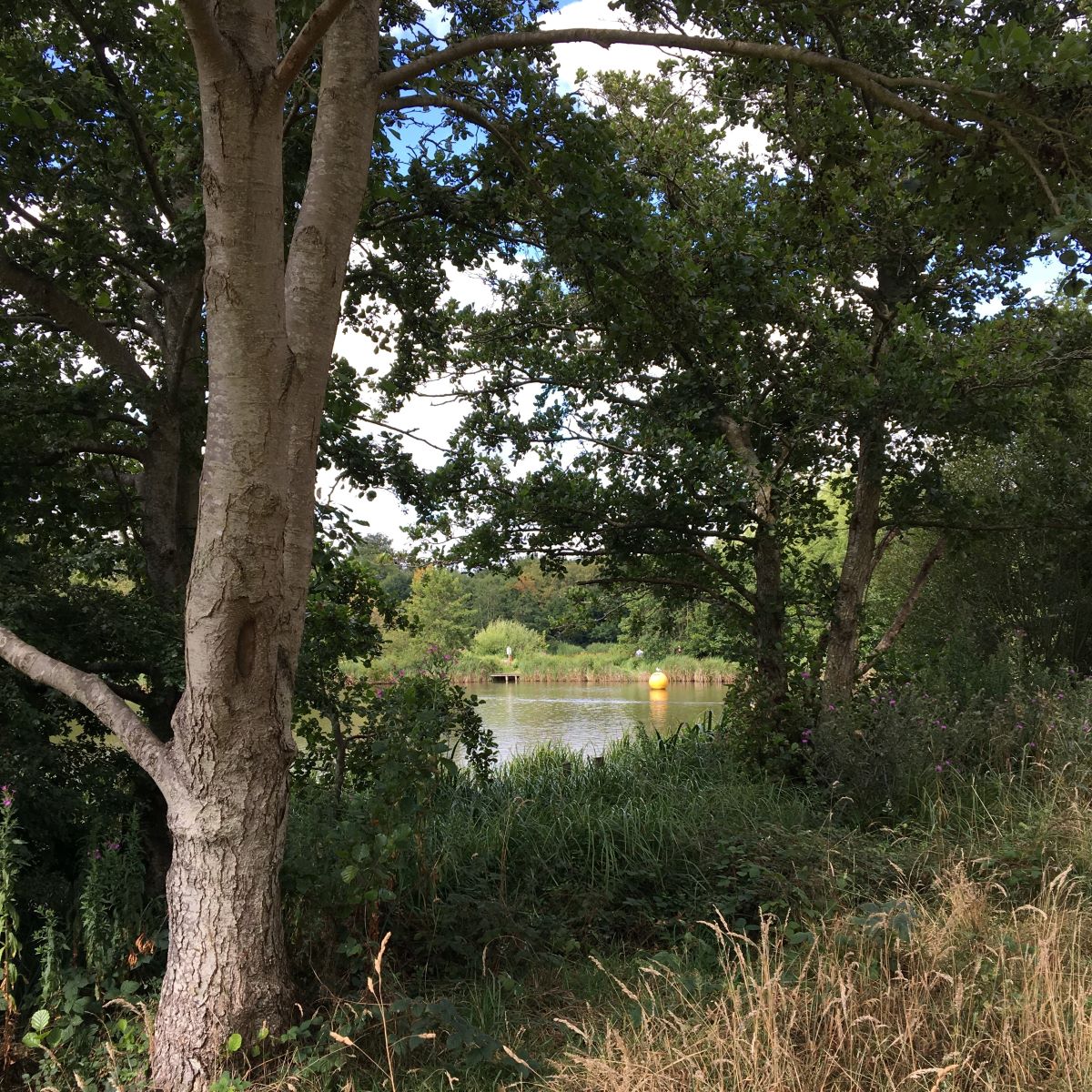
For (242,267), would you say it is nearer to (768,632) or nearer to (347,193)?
(347,193)

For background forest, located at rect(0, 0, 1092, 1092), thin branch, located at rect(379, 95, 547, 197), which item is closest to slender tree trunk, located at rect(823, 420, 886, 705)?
background forest, located at rect(0, 0, 1092, 1092)

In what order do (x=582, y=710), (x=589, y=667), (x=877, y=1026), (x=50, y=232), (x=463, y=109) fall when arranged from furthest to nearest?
(x=589, y=667), (x=582, y=710), (x=50, y=232), (x=463, y=109), (x=877, y=1026)

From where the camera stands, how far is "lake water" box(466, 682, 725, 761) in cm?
1234

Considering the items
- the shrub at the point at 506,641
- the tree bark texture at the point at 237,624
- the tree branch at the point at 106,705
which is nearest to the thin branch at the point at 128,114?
the tree bark texture at the point at 237,624

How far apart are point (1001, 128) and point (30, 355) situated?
5.64 meters

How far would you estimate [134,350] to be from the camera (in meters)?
7.29

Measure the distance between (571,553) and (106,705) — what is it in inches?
179

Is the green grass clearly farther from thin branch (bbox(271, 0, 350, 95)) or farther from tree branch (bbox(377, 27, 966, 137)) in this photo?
tree branch (bbox(377, 27, 966, 137))

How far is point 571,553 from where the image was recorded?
718 centimetres

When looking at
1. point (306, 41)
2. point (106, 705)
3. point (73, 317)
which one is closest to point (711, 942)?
point (106, 705)

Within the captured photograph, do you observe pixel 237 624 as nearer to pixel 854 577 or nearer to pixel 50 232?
pixel 50 232

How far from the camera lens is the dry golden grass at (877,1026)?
2.36m

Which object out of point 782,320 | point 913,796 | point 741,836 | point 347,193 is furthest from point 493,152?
point 913,796

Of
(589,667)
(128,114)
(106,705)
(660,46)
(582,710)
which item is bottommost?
(589,667)
